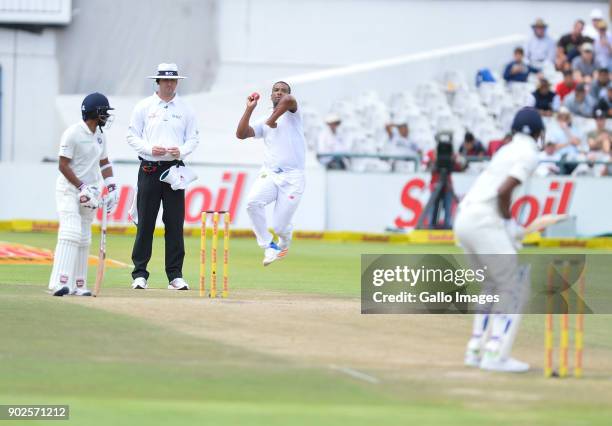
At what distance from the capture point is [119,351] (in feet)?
33.1

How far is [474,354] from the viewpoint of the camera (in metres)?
9.77

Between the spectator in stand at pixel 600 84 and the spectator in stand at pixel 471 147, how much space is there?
10.6 feet

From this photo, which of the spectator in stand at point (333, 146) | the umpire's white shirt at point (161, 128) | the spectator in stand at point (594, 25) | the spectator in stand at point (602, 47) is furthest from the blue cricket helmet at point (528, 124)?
the spectator in stand at point (594, 25)

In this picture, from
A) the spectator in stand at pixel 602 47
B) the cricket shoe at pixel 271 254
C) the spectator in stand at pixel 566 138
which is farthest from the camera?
the spectator in stand at pixel 602 47

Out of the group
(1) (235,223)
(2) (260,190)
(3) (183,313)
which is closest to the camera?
(3) (183,313)

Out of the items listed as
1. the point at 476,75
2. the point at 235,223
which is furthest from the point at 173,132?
the point at 476,75

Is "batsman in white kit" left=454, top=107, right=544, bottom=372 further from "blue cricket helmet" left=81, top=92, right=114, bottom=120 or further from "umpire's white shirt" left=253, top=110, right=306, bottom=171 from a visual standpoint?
"umpire's white shirt" left=253, top=110, right=306, bottom=171

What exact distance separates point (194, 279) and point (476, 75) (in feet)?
53.6

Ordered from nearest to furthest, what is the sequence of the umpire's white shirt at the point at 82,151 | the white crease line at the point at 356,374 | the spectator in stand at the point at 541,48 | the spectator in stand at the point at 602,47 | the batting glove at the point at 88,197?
the white crease line at the point at 356,374, the batting glove at the point at 88,197, the umpire's white shirt at the point at 82,151, the spectator in stand at the point at 602,47, the spectator in stand at the point at 541,48

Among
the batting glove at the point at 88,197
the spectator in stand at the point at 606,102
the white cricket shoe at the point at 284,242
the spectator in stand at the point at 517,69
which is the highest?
the spectator in stand at the point at 517,69

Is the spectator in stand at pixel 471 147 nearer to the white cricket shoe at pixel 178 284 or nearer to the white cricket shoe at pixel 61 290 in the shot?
the white cricket shoe at pixel 178 284

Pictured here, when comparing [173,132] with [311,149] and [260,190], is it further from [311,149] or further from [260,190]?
[311,149]

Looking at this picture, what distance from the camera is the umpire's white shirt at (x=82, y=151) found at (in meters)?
13.2

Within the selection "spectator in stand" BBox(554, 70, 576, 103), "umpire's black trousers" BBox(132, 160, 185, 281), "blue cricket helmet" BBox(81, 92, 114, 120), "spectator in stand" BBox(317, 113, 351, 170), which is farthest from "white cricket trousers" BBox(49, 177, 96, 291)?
→ "spectator in stand" BBox(554, 70, 576, 103)
